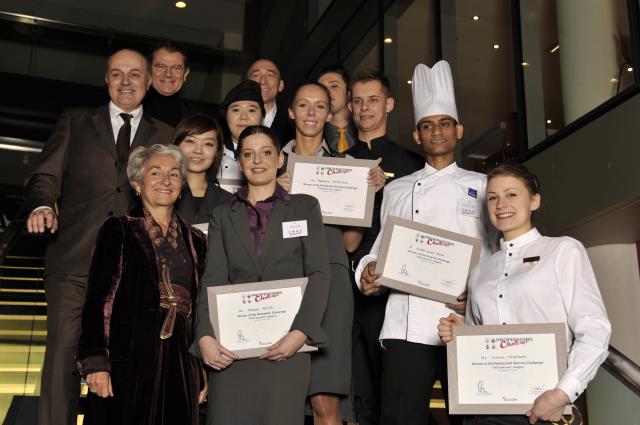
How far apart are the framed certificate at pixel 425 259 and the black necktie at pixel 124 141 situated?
3.73ft

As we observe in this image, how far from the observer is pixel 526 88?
493 centimetres

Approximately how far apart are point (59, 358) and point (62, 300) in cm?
21

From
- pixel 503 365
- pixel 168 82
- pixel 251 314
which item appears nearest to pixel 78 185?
pixel 168 82

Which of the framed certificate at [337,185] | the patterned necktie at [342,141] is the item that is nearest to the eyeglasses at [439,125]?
the framed certificate at [337,185]

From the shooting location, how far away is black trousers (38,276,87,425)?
9.57 ft

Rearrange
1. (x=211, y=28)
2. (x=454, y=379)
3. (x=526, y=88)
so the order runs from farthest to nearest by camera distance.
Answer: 1. (x=211, y=28)
2. (x=526, y=88)
3. (x=454, y=379)

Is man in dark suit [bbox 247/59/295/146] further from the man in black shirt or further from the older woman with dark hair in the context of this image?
the older woman with dark hair

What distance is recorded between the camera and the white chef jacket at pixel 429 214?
2.83 metres

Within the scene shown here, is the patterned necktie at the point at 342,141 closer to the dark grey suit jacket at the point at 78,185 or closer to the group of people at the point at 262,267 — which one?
the group of people at the point at 262,267

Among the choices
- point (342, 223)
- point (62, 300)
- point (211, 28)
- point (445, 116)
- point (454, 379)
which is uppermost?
point (211, 28)

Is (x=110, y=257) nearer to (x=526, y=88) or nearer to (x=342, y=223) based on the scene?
(x=342, y=223)

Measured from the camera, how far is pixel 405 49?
6.49m

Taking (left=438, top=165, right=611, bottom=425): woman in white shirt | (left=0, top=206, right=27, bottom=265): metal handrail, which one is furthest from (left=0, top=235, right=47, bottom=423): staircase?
(left=438, top=165, right=611, bottom=425): woman in white shirt

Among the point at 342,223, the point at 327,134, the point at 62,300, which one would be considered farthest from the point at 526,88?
the point at 62,300
